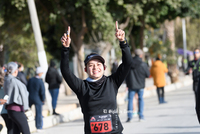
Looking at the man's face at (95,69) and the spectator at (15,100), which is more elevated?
the man's face at (95,69)

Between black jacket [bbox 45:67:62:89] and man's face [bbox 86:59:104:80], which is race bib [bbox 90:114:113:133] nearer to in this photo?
man's face [bbox 86:59:104:80]

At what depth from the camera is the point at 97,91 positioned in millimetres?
4000

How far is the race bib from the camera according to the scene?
3.88m

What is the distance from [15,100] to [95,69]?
134 inches

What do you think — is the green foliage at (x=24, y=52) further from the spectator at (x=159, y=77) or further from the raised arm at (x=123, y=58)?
the raised arm at (x=123, y=58)

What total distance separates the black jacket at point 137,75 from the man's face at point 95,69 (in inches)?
242

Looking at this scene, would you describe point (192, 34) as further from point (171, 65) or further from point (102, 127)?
point (102, 127)

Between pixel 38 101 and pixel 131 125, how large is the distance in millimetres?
2385

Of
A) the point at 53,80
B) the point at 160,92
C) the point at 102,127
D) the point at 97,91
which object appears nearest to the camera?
the point at 102,127

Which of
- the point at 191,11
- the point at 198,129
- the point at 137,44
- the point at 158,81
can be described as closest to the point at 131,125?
the point at 198,129

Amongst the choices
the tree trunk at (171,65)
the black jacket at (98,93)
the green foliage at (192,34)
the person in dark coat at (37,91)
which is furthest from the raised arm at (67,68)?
the green foliage at (192,34)

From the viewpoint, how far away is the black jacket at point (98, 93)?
394 centimetres

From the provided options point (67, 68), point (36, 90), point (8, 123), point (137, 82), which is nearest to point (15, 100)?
point (8, 123)

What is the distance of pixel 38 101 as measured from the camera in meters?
9.64
